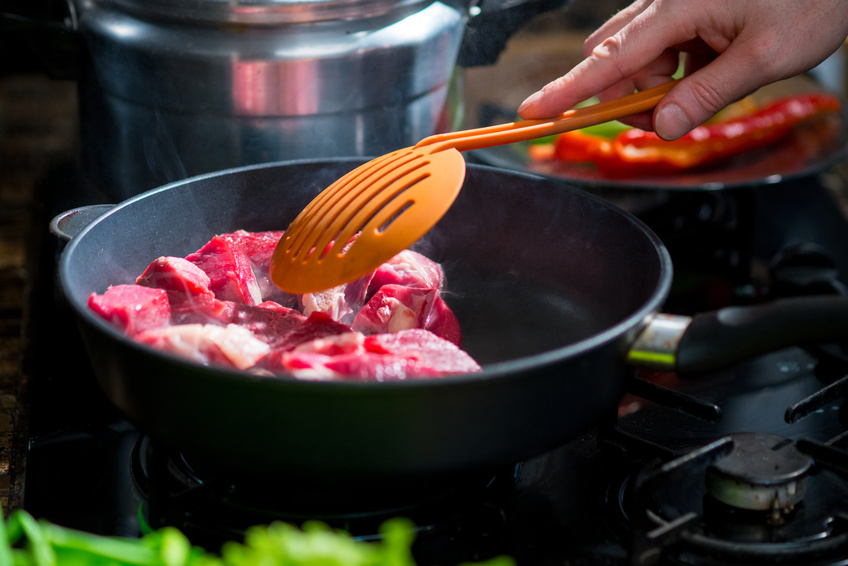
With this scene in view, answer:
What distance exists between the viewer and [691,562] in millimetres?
850

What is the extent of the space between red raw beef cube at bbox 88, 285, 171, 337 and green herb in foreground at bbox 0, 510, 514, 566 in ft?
Answer: 0.87

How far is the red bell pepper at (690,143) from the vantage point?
192 cm

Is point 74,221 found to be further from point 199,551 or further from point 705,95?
point 705,95

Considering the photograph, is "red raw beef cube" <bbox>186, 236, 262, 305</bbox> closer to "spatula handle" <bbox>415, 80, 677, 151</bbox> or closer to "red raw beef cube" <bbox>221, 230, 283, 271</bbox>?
"red raw beef cube" <bbox>221, 230, 283, 271</bbox>

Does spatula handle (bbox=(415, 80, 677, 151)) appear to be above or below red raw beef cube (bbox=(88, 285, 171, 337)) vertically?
above

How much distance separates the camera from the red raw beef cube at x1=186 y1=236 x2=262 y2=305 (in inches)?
43.7

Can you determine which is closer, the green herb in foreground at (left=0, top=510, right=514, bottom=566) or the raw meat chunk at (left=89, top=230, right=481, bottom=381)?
the green herb in foreground at (left=0, top=510, right=514, bottom=566)

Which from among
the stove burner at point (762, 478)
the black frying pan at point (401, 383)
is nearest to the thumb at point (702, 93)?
the black frying pan at point (401, 383)

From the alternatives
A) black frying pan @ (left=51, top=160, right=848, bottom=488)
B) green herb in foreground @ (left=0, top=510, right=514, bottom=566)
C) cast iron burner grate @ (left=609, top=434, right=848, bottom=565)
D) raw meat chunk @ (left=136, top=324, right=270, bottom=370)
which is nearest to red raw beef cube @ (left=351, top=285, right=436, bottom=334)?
black frying pan @ (left=51, top=160, right=848, bottom=488)

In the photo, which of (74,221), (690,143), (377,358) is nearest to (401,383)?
(377,358)

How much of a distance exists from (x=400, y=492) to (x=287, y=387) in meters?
0.27

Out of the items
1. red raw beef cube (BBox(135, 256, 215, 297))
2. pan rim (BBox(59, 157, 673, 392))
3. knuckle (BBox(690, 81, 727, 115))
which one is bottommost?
red raw beef cube (BBox(135, 256, 215, 297))

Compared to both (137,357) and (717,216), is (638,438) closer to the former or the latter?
(137,357)

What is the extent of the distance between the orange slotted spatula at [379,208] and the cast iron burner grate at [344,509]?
0.84ft
